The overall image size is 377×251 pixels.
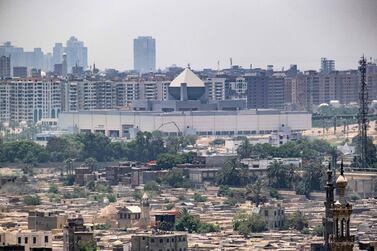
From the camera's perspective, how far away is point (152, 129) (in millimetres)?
112375

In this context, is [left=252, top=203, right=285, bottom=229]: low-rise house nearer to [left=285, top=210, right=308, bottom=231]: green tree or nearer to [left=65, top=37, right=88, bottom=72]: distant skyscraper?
[left=285, top=210, right=308, bottom=231]: green tree

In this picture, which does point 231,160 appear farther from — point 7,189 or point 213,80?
point 213,80

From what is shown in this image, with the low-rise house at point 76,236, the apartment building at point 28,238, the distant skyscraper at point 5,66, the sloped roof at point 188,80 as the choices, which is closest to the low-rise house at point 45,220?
the apartment building at point 28,238

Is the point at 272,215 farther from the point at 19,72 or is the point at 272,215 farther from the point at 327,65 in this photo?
the point at 327,65

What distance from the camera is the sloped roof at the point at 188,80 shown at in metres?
122

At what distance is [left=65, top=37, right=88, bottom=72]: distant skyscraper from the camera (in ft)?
561

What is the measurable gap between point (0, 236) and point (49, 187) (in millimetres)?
29257

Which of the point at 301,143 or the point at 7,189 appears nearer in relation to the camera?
the point at 7,189

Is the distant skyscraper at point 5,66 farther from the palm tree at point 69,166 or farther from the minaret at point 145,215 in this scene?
the minaret at point 145,215

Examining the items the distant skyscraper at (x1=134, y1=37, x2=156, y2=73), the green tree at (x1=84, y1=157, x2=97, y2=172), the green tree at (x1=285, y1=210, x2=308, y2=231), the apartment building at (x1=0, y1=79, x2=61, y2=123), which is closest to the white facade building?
the apartment building at (x1=0, y1=79, x2=61, y2=123)

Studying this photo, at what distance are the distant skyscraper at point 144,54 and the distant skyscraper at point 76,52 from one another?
3.42 meters

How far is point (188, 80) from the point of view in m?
122

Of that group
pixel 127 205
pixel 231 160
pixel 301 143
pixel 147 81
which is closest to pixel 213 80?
pixel 147 81

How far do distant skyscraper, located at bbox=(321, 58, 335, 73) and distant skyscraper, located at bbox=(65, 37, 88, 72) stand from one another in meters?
23.2
